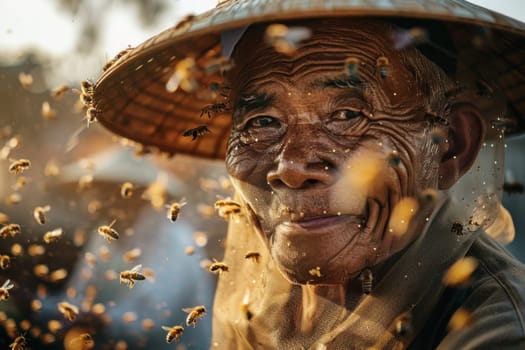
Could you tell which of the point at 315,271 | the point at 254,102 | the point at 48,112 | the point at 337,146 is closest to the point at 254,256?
the point at 315,271

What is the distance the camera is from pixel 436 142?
3391mm

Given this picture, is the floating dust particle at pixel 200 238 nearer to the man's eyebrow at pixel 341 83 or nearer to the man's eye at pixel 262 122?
the man's eye at pixel 262 122

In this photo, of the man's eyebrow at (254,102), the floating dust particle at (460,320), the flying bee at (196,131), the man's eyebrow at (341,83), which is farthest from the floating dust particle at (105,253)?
the floating dust particle at (460,320)

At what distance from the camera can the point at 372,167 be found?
3191mm

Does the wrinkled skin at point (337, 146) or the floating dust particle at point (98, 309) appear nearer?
the wrinkled skin at point (337, 146)

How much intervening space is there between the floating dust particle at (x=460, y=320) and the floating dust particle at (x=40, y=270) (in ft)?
16.0

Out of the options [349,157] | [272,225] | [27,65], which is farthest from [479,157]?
[27,65]

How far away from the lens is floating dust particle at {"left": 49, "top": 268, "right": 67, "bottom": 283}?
676 centimetres

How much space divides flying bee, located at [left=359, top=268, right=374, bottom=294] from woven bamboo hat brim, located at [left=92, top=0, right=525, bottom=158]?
130 centimetres

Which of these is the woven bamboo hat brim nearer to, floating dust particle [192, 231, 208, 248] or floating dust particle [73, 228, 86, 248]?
floating dust particle [192, 231, 208, 248]

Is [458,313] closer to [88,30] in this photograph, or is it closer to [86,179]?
[88,30]

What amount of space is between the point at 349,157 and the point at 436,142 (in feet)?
1.80

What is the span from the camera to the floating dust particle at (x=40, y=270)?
22.2 ft

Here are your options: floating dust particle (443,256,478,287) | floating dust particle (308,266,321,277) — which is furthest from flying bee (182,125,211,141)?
floating dust particle (443,256,478,287)
